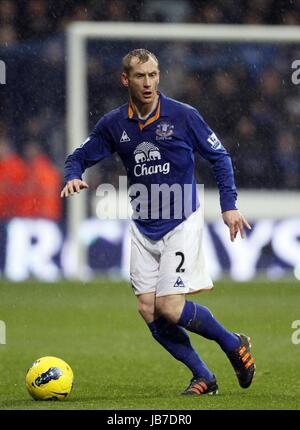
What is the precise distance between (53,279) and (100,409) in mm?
9874

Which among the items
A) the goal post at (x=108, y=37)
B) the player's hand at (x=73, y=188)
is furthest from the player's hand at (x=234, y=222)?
the goal post at (x=108, y=37)

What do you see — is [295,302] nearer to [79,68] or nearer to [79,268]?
[79,268]

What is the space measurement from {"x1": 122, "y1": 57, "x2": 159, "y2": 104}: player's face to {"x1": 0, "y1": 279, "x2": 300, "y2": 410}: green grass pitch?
1786 mm

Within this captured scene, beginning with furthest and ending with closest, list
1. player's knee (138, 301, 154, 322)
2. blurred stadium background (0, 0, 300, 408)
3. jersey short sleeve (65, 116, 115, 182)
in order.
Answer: blurred stadium background (0, 0, 300, 408)
jersey short sleeve (65, 116, 115, 182)
player's knee (138, 301, 154, 322)

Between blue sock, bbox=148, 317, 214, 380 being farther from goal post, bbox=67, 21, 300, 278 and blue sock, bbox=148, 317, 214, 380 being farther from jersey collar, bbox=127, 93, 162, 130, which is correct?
goal post, bbox=67, 21, 300, 278

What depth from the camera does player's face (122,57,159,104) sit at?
7.43 m

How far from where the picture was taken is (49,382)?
283 inches

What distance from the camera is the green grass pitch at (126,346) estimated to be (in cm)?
732

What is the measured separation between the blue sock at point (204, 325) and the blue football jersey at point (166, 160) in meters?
0.50

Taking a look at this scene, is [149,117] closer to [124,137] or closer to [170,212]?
[124,137]

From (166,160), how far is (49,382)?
59.2 inches

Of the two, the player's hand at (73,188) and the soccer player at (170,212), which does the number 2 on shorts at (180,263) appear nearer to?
the soccer player at (170,212)

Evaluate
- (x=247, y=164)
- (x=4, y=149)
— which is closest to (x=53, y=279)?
(x=4, y=149)

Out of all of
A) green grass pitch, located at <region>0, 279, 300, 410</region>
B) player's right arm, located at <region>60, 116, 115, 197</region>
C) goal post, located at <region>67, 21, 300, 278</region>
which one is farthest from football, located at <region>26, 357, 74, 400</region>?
goal post, located at <region>67, 21, 300, 278</region>
